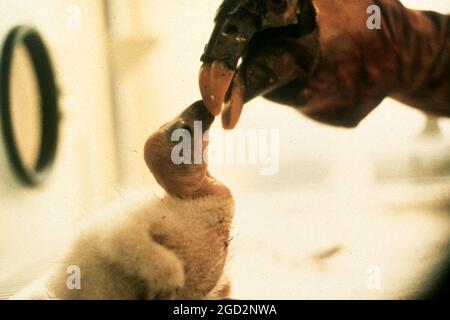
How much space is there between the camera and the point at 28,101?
3.36 feet

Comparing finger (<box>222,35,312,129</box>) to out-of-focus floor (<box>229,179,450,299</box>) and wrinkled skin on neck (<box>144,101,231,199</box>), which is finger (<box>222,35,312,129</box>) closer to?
wrinkled skin on neck (<box>144,101,231,199</box>)

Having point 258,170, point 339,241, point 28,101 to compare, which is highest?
point 28,101

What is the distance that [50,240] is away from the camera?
0.96 meters

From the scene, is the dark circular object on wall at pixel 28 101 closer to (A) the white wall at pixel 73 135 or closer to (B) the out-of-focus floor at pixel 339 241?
(A) the white wall at pixel 73 135

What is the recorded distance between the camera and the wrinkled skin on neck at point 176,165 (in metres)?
0.86

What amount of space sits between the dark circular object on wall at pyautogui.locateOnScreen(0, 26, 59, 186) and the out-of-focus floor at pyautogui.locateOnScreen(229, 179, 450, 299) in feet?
1.15

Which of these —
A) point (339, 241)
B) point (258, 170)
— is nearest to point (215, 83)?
point (258, 170)

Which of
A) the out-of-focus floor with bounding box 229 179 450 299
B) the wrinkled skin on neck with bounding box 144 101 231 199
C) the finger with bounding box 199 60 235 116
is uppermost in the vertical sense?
the finger with bounding box 199 60 235 116

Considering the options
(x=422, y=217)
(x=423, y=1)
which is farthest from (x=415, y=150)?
(x=423, y=1)

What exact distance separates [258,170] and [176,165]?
158mm

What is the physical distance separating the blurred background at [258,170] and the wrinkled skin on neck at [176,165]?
61 mm

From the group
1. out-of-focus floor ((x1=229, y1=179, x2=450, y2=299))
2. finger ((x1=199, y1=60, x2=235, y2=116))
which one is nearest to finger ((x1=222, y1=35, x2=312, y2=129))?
finger ((x1=199, y1=60, x2=235, y2=116))

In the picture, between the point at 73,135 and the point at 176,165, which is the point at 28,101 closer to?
the point at 73,135

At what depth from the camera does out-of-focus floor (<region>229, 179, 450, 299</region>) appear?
951 millimetres
